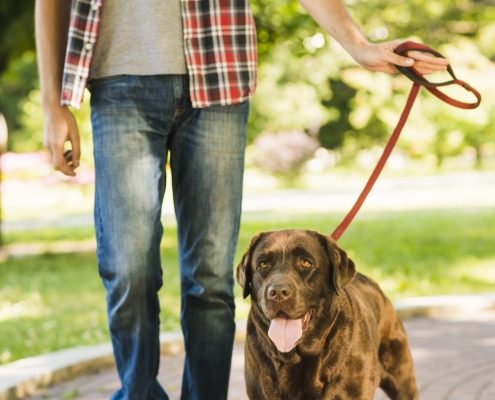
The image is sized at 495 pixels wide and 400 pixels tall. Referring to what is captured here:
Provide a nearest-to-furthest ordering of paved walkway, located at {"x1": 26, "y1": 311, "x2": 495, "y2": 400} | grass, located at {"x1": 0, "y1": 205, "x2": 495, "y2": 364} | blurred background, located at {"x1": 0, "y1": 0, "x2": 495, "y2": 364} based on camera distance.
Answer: paved walkway, located at {"x1": 26, "y1": 311, "x2": 495, "y2": 400}
grass, located at {"x1": 0, "y1": 205, "x2": 495, "y2": 364}
blurred background, located at {"x1": 0, "y1": 0, "x2": 495, "y2": 364}

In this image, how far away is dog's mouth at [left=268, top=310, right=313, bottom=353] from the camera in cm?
367

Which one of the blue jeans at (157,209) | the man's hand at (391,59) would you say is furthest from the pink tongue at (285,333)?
the man's hand at (391,59)

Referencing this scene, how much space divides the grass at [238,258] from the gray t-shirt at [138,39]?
383 cm

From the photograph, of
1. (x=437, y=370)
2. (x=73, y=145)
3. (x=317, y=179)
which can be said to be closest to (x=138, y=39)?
(x=73, y=145)

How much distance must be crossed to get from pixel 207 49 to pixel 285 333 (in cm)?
112

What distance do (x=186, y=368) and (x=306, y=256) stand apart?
2.88ft

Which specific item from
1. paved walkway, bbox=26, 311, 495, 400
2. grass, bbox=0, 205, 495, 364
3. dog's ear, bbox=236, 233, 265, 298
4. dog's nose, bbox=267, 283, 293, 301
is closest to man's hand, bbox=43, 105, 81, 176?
dog's ear, bbox=236, 233, 265, 298

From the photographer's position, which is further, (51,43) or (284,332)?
(51,43)

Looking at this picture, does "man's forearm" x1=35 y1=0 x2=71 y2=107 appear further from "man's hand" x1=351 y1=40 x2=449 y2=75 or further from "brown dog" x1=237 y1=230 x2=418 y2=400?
"man's hand" x1=351 y1=40 x2=449 y2=75

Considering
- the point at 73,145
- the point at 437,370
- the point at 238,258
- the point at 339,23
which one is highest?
the point at 339,23

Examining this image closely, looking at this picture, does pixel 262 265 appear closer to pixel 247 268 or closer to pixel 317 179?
pixel 247 268

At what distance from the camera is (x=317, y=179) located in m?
36.4

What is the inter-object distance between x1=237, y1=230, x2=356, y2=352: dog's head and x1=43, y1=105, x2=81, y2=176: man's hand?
0.76m

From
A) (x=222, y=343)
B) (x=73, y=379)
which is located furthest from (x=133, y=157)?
(x=73, y=379)
